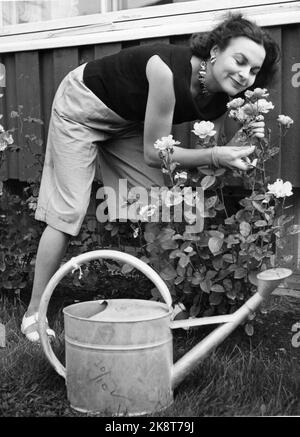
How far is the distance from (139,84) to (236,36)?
0.41m

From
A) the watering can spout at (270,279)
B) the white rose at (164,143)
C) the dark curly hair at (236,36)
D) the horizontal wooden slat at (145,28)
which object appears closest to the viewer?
the watering can spout at (270,279)

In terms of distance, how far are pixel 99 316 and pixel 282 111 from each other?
141 centimetres

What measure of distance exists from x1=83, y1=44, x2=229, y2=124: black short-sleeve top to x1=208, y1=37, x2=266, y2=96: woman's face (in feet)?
0.39

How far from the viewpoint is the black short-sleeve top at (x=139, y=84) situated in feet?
7.86

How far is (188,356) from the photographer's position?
6.40 ft

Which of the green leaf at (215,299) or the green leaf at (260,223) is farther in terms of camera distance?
the green leaf at (215,299)

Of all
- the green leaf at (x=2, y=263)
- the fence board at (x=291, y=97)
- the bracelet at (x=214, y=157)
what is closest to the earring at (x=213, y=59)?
the bracelet at (x=214, y=157)

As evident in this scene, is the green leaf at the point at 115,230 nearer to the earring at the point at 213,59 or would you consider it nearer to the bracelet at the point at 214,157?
the bracelet at the point at 214,157

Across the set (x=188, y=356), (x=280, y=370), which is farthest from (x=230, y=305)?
(x=188, y=356)

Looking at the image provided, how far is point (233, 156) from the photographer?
226 centimetres

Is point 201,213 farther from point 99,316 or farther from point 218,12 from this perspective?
point 218,12

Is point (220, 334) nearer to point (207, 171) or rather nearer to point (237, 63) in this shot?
point (207, 171)

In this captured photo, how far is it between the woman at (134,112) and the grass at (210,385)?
11.2 inches

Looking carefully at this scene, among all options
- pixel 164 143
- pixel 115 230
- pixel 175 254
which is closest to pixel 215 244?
pixel 175 254
